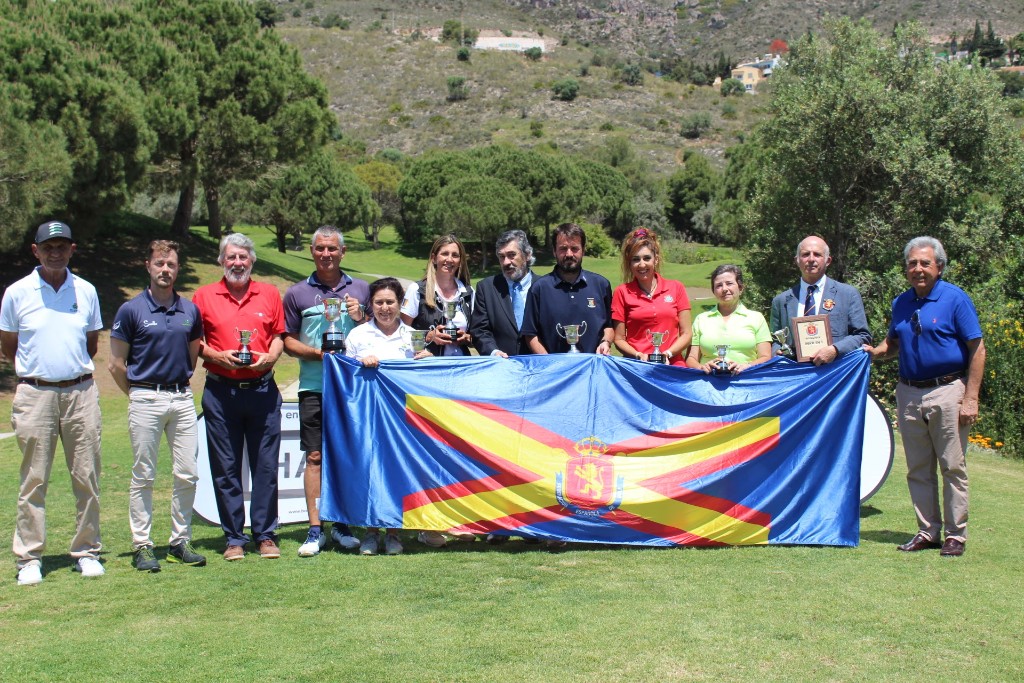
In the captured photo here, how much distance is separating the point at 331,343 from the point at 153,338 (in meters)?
1.20

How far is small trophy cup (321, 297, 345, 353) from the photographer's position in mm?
6621

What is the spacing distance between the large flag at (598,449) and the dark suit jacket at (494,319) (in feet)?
1.43

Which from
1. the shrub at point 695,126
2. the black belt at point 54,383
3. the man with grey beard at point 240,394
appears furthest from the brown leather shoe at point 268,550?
the shrub at point 695,126

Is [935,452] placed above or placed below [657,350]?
below

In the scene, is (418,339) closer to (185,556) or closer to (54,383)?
(185,556)

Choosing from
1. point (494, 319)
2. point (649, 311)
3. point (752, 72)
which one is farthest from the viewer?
point (752, 72)

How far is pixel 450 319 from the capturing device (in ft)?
23.9

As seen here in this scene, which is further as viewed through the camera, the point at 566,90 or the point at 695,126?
the point at 566,90

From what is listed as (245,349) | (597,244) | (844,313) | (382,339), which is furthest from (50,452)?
(597,244)

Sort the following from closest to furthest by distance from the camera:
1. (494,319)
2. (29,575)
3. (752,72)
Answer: (29,575)
(494,319)
(752,72)

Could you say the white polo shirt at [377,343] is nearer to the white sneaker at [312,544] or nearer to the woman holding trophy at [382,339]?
the woman holding trophy at [382,339]

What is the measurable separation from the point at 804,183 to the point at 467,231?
3229cm

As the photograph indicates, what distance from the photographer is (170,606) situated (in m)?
5.45

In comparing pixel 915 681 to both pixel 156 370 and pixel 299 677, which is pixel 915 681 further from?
pixel 156 370
